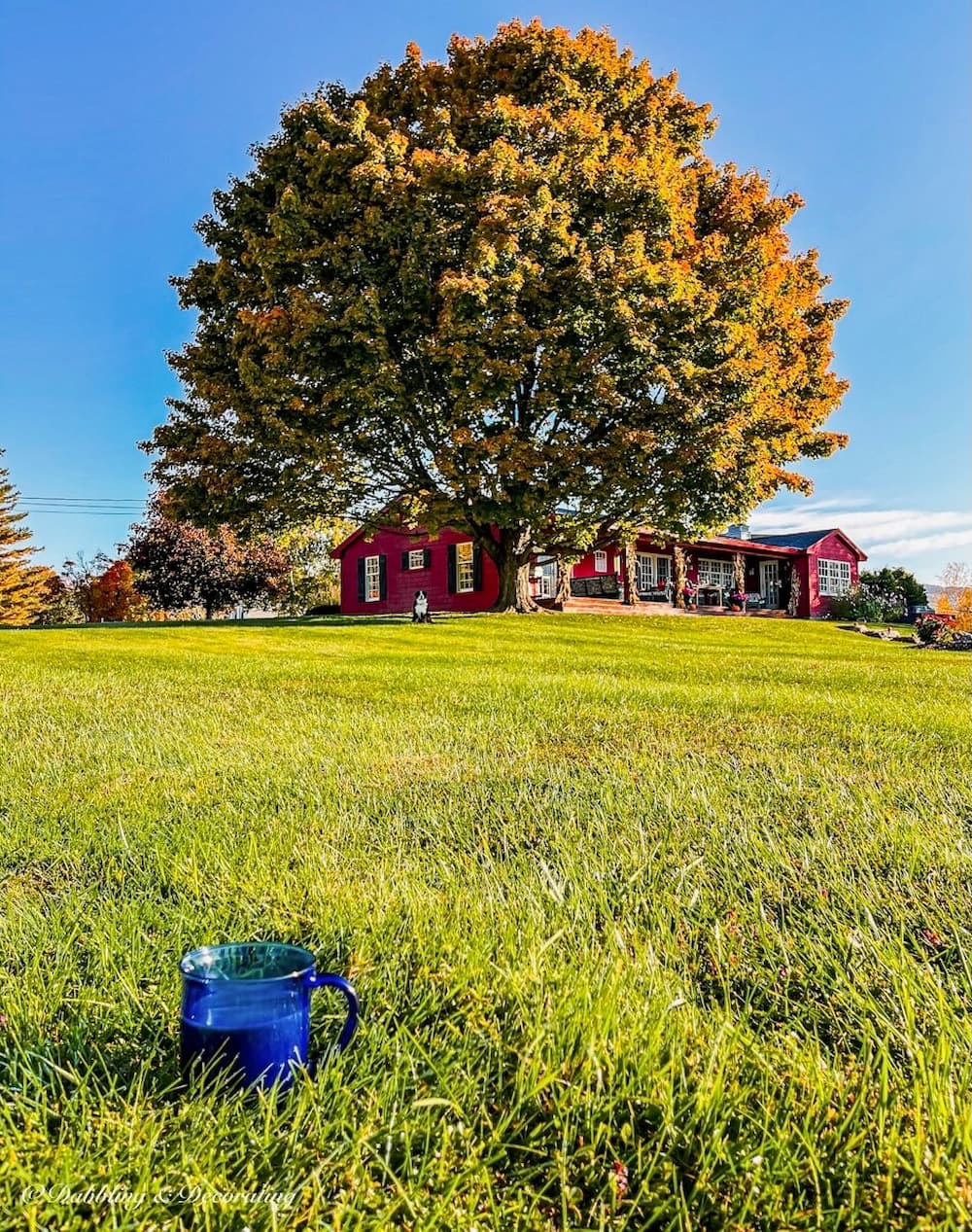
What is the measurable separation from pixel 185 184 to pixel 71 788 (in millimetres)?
18751

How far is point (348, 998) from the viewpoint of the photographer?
4.33 ft

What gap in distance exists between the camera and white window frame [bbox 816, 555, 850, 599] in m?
33.2

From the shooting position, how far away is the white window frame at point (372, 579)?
29.3 meters

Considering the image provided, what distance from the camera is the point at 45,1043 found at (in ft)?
4.58

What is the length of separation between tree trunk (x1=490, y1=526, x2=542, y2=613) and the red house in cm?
229

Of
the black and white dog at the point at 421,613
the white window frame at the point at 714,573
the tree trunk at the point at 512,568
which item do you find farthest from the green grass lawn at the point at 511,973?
the white window frame at the point at 714,573

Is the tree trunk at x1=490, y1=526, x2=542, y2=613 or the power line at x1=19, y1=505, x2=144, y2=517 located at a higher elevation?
the power line at x1=19, y1=505, x2=144, y2=517

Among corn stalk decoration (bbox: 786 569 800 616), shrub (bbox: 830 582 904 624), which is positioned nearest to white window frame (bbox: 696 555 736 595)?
corn stalk decoration (bbox: 786 569 800 616)

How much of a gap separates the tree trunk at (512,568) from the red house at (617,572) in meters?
2.29

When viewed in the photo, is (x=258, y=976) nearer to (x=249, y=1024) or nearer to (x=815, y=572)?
(x=249, y=1024)

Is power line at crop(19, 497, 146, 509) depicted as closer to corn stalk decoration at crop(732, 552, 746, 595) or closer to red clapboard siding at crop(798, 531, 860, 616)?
corn stalk decoration at crop(732, 552, 746, 595)

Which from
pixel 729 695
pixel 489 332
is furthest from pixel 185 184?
pixel 729 695

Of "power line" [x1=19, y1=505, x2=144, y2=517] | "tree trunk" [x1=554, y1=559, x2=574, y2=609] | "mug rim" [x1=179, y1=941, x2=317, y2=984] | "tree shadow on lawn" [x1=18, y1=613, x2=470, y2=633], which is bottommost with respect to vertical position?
"mug rim" [x1=179, y1=941, x2=317, y2=984]

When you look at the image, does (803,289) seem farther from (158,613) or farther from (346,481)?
(158,613)
